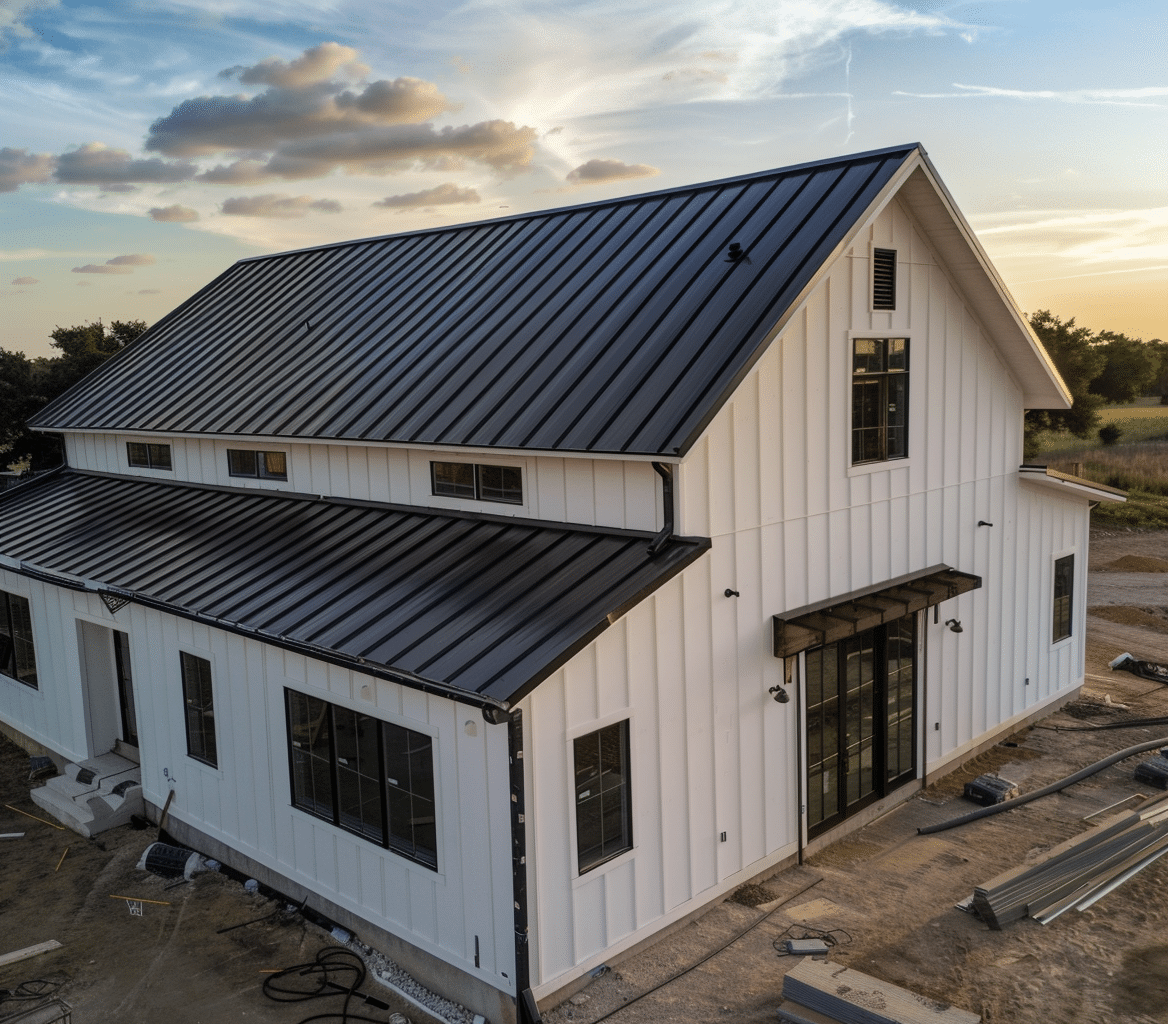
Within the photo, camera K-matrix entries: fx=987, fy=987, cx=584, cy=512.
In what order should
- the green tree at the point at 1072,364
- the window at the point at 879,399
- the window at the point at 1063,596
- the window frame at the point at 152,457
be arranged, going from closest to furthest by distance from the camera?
1. the window at the point at 879,399
2. the window at the point at 1063,596
3. the window frame at the point at 152,457
4. the green tree at the point at 1072,364

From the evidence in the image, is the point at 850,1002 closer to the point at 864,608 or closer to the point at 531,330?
the point at 864,608

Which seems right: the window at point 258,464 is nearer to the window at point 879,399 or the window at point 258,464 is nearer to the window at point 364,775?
the window at point 364,775

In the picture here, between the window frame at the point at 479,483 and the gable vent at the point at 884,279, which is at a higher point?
the gable vent at the point at 884,279

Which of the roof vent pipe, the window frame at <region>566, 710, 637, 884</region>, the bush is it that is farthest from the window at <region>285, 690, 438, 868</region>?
the bush

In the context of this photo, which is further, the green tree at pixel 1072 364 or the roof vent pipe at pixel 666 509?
the green tree at pixel 1072 364

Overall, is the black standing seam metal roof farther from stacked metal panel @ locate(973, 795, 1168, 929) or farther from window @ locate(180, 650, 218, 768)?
stacked metal panel @ locate(973, 795, 1168, 929)

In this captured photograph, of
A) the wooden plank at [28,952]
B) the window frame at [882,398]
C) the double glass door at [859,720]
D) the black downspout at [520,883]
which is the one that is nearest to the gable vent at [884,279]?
the window frame at [882,398]

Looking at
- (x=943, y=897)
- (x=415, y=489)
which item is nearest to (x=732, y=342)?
(x=415, y=489)
